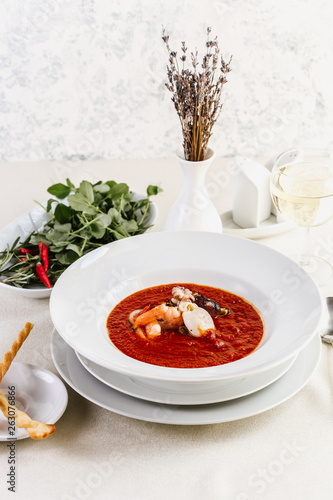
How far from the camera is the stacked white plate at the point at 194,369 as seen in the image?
1175 millimetres

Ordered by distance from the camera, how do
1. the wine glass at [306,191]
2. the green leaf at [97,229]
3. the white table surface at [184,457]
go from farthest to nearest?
the green leaf at [97,229]
the wine glass at [306,191]
the white table surface at [184,457]

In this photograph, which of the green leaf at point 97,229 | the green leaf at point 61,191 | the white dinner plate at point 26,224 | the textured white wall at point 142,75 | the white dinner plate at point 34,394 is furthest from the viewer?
the textured white wall at point 142,75

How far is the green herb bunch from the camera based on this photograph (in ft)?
5.71

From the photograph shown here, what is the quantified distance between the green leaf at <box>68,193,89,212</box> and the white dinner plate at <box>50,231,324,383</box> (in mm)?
245

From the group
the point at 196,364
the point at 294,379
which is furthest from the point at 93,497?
the point at 294,379

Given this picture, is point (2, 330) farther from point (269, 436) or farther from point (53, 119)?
point (53, 119)

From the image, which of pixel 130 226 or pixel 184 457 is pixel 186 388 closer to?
pixel 184 457

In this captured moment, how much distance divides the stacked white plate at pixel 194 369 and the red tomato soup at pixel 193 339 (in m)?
0.03

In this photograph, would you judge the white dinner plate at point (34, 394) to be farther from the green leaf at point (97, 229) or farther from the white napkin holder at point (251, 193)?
the white napkin holder at point (251, 193)

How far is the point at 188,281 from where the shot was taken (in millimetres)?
1637

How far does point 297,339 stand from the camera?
1.22 meters

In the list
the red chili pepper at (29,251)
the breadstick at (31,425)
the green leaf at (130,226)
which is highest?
the breadstick at (31,425)

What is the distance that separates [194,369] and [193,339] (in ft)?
0.56

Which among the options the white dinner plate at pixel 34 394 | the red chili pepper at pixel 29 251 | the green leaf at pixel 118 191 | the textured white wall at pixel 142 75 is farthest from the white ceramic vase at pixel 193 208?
the textured white wall at pixel 142 75
